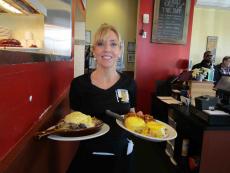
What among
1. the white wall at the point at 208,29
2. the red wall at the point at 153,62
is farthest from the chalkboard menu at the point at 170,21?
the white wall at the point at 208,29

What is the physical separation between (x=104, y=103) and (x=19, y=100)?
22.5 inches

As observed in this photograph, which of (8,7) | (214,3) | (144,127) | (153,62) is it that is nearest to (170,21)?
(153,62)

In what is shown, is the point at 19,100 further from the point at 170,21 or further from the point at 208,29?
the point at 208,29

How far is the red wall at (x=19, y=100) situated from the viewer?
73 centimetres

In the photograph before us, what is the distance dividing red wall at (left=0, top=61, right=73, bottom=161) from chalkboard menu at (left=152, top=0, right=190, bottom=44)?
3523 mm

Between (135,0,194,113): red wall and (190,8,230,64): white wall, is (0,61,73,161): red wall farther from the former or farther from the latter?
(190,8,230,64): white wall

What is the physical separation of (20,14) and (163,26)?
376cm

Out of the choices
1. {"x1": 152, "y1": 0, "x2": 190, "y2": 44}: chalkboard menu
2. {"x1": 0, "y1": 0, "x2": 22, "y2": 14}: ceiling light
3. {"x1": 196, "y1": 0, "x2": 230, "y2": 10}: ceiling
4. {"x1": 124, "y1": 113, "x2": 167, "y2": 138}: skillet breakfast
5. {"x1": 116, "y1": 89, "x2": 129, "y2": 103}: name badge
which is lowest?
{"x1": 124, "y1": 113, "x2": 167, "y2": 138}: skillet breakfast

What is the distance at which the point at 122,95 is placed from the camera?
55.6 inches

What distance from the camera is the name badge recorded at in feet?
4.58

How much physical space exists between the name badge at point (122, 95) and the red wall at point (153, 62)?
3.18 m

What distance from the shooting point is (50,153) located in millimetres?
1468

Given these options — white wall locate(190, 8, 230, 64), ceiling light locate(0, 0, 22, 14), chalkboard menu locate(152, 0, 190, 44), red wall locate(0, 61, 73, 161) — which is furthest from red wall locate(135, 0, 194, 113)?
ceiling light locate(0, 0, 22, 14)

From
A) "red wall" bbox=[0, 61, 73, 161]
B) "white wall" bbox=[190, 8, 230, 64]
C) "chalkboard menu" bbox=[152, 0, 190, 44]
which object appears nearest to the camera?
"red wall" bbox=[0, 61, 73, 161]
